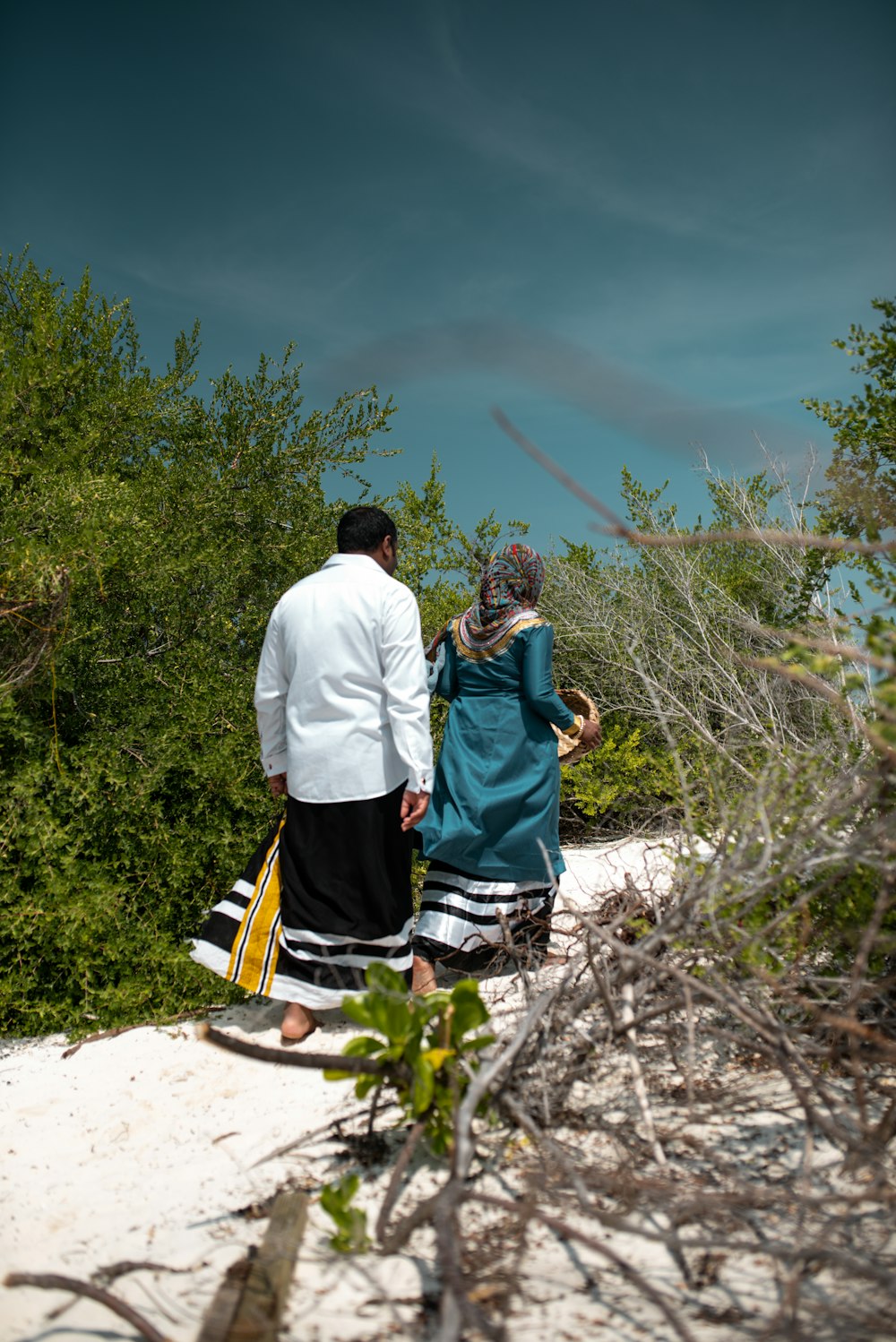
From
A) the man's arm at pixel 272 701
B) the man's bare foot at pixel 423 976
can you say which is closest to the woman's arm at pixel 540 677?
the man's arm at pixel 272 701

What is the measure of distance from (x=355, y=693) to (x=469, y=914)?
1.13 m

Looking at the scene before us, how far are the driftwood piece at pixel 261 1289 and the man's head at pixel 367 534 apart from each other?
7.56 ft

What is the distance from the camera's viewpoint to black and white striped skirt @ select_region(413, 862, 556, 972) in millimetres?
3996

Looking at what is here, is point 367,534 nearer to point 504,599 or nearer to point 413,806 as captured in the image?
point 504,599

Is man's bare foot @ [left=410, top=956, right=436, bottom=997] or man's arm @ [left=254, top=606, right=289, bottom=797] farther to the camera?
man's bare foot @ [left=410, top=956, right=436, bottom=997]

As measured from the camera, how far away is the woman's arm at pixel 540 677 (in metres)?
4.07

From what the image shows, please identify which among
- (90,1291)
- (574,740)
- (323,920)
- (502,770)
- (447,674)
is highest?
(447,674)

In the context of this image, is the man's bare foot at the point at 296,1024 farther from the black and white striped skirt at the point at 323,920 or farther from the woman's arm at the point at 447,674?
the woman's arm at the point at 447,674

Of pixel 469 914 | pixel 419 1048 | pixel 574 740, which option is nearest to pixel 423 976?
pixel 469 914

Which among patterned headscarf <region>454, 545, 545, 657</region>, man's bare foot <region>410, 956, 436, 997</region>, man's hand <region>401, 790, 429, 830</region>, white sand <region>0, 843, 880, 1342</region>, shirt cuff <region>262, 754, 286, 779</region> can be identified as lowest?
white sand <region>0, 843, 880, 1342</region>

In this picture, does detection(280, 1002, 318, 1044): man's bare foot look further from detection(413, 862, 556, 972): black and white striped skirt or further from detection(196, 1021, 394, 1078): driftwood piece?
detection(196, 1021, 394, 1078): driftwood piece

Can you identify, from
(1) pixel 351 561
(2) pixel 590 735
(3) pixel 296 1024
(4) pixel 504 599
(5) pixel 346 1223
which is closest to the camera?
(5) pixel 346 1223

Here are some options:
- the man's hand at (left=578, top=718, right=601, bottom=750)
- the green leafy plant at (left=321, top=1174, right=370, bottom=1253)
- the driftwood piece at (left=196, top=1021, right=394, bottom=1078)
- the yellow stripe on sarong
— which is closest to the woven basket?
the man's hand at (left=578, top=718, right=601, bottom=750)

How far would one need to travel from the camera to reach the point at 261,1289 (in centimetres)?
187
